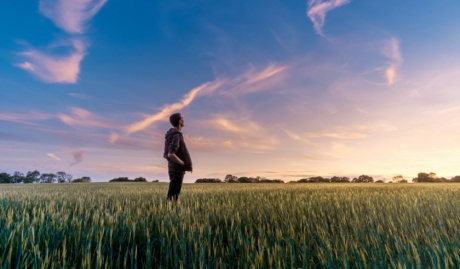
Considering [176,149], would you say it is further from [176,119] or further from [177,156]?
[176,119]

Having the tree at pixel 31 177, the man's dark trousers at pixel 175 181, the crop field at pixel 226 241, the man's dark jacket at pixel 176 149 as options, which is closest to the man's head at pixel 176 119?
the man's dark jacket at pixel 176 149

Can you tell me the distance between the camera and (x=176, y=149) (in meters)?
6.06

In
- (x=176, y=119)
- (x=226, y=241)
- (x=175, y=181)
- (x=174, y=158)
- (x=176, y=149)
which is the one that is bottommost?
(x=226, y=241)

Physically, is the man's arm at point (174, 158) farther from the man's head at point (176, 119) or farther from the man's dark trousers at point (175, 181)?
the man's head at point (176, 119)

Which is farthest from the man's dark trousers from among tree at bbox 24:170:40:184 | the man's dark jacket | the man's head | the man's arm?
tree at bbox 24:170:40:184

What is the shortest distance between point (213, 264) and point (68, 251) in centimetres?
148

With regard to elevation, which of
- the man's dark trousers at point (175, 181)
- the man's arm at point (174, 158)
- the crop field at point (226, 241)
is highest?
the man's arm at point (174, 158)

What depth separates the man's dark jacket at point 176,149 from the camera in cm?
605

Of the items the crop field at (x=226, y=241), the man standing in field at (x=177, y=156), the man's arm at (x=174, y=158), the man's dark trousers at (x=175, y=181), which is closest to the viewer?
the crop field at (x=226, y=241)

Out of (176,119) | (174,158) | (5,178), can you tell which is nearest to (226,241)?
(174,158)

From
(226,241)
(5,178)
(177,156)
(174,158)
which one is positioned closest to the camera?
(226,241)

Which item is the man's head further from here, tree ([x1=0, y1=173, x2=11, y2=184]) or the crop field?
tree ([x1=0, y1=173, x2=11, y2=184])

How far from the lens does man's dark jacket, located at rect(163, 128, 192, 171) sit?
19.9ft

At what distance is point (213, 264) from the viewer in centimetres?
252
